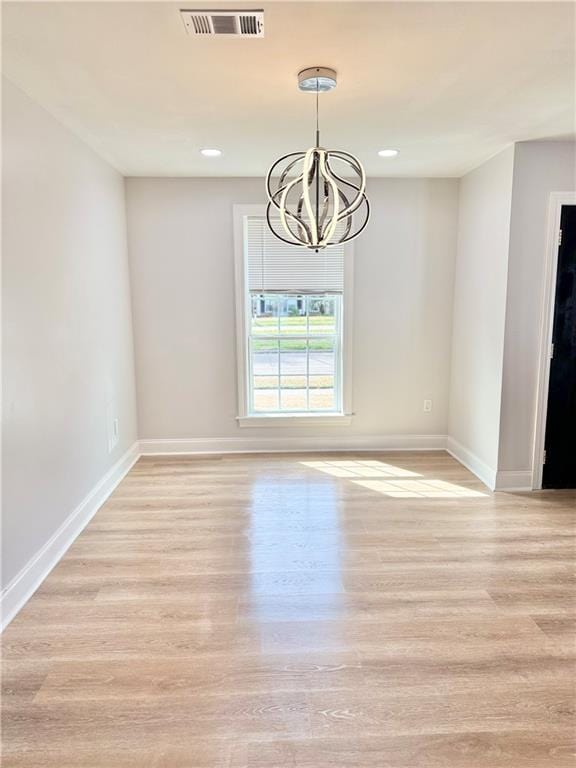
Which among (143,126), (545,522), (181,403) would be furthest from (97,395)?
(545,522)

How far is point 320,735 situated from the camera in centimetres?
169

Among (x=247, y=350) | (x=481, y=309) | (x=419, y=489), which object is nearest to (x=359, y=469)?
(x=419, y=489)

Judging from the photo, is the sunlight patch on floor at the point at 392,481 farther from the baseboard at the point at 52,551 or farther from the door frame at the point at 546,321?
the baseboard at the point at 52,551

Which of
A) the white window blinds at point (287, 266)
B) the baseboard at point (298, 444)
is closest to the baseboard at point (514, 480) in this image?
the baseboard at point (298, 444)

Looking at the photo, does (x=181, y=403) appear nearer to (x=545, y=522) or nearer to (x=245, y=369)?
(x=245, y=369)

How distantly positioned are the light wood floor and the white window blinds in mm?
2010

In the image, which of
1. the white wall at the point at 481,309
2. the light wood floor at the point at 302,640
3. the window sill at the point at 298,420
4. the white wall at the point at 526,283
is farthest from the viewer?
the window sill at the point at 298,420

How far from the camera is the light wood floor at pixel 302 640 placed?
1.67 metres

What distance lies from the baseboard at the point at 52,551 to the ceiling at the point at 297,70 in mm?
2371

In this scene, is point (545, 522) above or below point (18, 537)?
below

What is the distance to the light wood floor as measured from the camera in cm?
167

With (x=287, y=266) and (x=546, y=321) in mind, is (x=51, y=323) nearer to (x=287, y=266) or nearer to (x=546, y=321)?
(x=287, y=266)

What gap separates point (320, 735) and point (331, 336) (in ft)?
11.3

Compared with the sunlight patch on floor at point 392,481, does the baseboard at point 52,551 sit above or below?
above
